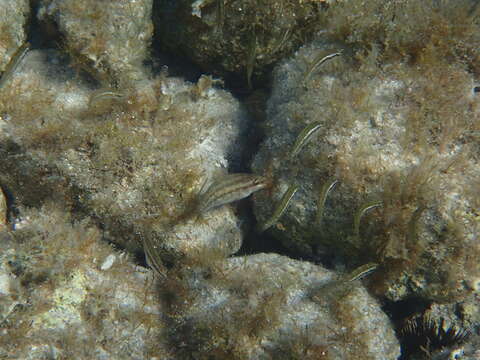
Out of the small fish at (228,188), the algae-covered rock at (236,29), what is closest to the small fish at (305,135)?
the small fish at (228,188)

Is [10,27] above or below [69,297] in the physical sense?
above

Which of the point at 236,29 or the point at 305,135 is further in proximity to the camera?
the point at 236,29

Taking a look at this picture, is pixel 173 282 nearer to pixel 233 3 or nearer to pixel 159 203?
pixel 159 203

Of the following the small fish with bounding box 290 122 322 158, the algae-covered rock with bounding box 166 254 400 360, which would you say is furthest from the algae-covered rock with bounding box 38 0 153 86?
the algae-covered rock with bounding box 166 254 400 360

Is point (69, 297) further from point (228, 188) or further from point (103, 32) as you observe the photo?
point (103, 32)

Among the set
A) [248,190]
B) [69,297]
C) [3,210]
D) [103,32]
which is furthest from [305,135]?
[3,210]

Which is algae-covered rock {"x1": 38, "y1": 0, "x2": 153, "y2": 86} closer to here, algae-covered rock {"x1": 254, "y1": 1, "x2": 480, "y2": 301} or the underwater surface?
the underwater surface
